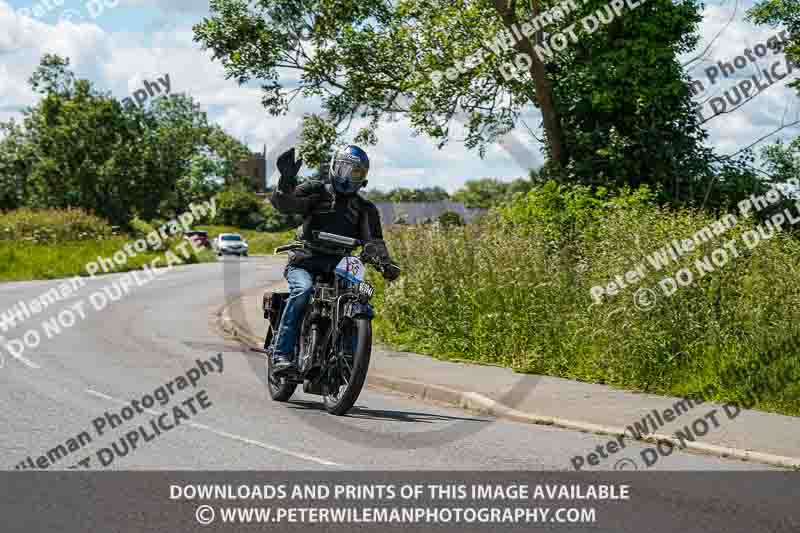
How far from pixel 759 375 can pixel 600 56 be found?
12008mm

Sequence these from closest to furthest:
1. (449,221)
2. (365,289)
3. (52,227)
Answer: (365,289) → (449,221) → (52,227)

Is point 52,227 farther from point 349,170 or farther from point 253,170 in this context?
point 253,170

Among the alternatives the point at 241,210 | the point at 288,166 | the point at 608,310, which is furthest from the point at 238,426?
the point at 241,210

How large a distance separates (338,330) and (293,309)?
669mm

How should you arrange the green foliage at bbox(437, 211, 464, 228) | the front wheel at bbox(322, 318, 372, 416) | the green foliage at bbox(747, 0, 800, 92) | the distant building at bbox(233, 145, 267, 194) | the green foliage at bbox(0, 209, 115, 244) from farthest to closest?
the distant building at bbox(233, 145, 267, 194)
the green foliage at bbox(0, 209, 115, 244)
the green foliage at bbox(747, 0, 800, 92)
the green foliage at bbox(437, 211, 464, 228)
the front wheel at bbox(322, 318, 372, 416)

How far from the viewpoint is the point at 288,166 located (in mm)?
9211

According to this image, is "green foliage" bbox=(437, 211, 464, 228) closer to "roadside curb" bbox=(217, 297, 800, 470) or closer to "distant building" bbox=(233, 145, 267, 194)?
"roadside curb" bbox=(217, 297, 800, 470)

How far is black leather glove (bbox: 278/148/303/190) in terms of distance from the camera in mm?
9094

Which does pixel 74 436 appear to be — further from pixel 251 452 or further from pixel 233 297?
pixel 233 297

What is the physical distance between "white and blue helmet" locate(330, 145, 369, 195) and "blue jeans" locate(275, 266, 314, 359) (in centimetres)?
90

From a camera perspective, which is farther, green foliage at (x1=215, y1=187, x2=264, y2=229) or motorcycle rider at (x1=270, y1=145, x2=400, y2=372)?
green foliage at (x1=215, y1=187, x2=264, y2=229)

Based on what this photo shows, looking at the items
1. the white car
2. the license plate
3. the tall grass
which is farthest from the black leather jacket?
the white car

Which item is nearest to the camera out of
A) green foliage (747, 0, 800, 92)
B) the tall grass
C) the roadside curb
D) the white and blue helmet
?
the roadside curb

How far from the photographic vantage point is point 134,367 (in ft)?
44.9
